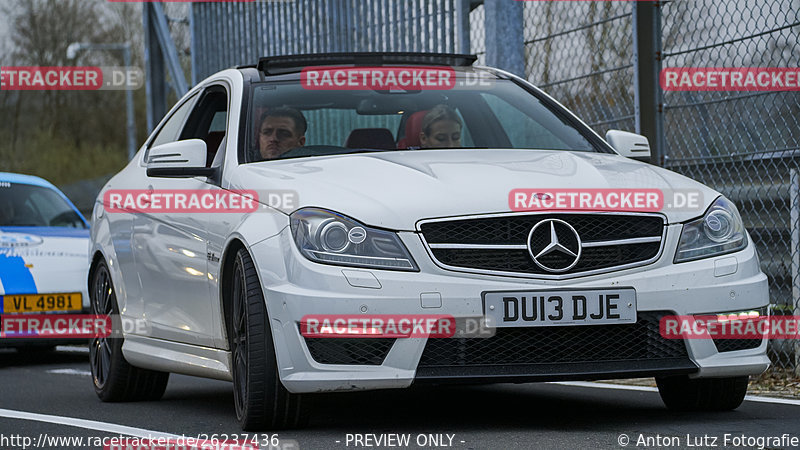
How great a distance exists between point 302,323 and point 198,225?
120cm

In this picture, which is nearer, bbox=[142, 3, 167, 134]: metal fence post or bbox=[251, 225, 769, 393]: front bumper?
bbox=[251, 225, 769, 393]: front bumper

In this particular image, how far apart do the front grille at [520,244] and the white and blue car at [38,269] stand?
6099 mm

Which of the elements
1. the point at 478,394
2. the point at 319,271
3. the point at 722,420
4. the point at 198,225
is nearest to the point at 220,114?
the point at 198,225

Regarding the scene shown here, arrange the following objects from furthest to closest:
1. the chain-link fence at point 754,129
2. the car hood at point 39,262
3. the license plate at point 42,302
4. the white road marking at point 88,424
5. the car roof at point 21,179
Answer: the car roof at point 21,179
the car hood at point 39,262
the license plate at point 42,302
the chain-link fence at point 754,129
the white road marking at point 88,424

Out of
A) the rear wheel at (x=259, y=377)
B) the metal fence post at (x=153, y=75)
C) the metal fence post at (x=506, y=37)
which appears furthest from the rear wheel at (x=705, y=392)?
the metal fence post at (x=153, y=75)

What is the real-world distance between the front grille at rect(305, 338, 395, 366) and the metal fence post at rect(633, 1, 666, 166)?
13.8 feet

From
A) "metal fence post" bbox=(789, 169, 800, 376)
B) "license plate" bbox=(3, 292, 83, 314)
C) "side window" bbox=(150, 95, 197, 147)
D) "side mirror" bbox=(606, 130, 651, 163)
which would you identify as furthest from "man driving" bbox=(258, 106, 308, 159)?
"license plate" bbox=(3, 292, 83, 314)

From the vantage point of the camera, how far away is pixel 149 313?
6742 millimetres

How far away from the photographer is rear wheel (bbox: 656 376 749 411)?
5602 mm

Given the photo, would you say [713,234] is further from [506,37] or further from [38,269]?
[38,269]

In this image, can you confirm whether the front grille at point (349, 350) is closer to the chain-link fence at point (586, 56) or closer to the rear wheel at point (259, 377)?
the rear wheel at point (259, 377)

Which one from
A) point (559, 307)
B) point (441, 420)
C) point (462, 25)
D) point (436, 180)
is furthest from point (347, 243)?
point (462, 25)

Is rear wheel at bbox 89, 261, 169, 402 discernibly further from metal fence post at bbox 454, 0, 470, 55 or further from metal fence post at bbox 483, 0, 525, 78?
metal fence post at bbox 454, 0, 470, 55

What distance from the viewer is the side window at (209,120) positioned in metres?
6.96
